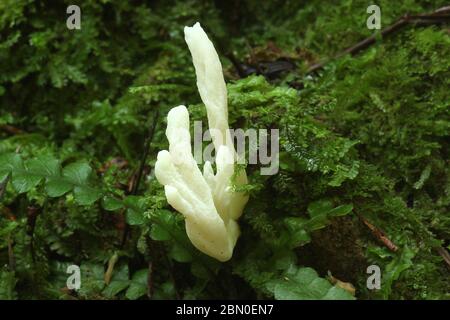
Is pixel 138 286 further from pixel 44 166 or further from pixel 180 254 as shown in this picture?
pixel 44 166

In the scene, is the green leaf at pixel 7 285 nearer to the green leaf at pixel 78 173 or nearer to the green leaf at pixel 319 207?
the green leaf at pixel 78 173

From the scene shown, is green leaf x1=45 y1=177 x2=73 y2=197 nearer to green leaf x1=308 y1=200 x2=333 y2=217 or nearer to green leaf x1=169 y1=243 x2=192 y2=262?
green leaf x1=169 y1=243 x2=192 y2=262

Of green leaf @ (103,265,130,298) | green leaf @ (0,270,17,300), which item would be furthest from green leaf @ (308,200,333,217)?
green leaf @ (0,270,17,300)

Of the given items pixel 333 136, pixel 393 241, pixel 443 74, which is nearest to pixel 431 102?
pixel 443 74

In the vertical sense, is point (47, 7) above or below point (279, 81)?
above

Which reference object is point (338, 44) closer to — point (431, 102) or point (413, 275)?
point (431, 102)

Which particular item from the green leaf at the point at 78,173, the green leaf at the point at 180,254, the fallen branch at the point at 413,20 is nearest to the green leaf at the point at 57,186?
the green leaf at the point at 78,173

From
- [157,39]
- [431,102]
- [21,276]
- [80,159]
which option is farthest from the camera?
[157,39]

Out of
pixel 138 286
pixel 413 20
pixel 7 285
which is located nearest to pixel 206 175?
pixel 138 286
